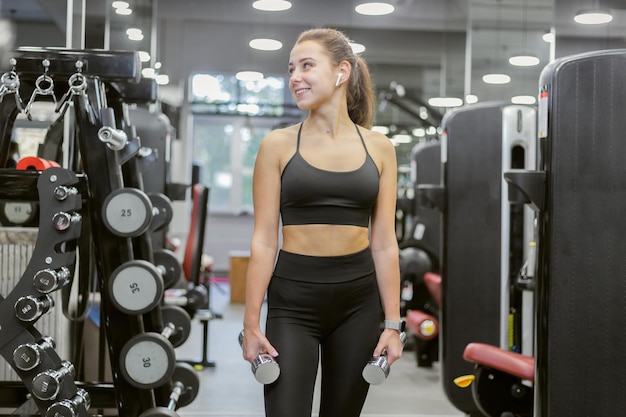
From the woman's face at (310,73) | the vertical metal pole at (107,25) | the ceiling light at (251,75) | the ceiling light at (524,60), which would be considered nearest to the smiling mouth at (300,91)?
the woman's face at (310,73)

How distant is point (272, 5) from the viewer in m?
9.96

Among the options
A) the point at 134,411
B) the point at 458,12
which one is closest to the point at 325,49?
the point at 134,411

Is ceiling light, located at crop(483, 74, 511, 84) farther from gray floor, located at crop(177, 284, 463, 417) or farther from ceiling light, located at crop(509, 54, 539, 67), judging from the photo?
gray floor, located at crop(177, 284, 463, 417)

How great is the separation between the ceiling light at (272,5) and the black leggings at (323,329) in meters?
8.00

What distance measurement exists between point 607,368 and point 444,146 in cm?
176

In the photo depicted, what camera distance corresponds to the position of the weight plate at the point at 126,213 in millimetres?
2971

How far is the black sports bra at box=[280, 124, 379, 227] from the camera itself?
6.93ft

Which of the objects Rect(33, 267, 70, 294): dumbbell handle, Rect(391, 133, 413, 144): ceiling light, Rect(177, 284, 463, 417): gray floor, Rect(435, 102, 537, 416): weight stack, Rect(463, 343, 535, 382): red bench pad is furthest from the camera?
Rect(391, 133, 413, 144): ceiling light

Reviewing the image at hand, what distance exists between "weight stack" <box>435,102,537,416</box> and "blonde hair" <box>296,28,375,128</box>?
6.84 feet

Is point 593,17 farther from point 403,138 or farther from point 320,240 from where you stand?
point 320,240

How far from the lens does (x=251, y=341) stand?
2.11m

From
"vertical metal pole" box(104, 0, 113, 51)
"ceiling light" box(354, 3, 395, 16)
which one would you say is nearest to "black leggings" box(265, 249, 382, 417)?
"vertical metal pole" box(104, 0, 113, 51)

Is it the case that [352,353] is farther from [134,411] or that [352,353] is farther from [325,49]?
[134,411]

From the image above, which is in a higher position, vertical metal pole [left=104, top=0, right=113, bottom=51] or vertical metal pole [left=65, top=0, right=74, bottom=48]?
vertical metal pole [left=104, top=0, right=113, bottom=51]
